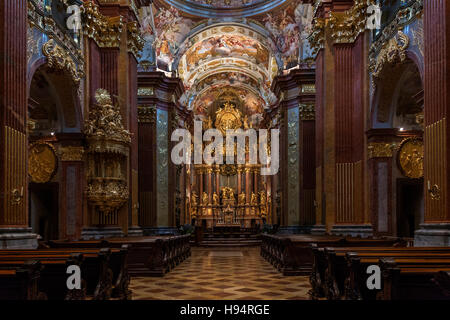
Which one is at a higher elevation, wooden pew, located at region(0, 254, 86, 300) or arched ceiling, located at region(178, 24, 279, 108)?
arched ceiling, located at region(178, 24, 279, 108)

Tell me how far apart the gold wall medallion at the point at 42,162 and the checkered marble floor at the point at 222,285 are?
541 centimetres

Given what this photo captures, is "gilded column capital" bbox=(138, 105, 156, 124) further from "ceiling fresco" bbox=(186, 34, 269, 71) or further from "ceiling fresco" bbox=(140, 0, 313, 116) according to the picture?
"ceiling fresco" bbox=(186, 34, 269, 71)

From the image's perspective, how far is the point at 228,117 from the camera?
36344 mm

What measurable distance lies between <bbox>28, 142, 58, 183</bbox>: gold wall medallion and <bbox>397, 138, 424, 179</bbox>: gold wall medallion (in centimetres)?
1027

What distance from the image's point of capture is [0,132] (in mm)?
7855

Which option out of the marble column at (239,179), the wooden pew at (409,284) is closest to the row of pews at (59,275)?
the wooden pew at (409,284)

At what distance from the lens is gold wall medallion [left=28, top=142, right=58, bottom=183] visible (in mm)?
14773

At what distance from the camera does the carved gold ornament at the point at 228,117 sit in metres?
36.2

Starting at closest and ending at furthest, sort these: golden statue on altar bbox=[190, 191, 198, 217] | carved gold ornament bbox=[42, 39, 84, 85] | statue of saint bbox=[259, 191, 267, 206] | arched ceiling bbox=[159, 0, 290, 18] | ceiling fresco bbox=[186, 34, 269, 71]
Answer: carved gold ornament bbox=[42, 39, 84, 85] → arched ceiling bbox=[159, 0, 290, 18] → ceiling fresco bbox=[186, 34, 269, 71] → statue of saint bbox=[259, 191, 267, 206] → golden statue on altar bbox=[190, 191, 198, 217]

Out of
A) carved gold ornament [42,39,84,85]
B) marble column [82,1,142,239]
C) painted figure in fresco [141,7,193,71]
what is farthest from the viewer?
painted figure in fresco [141,7,193,71]

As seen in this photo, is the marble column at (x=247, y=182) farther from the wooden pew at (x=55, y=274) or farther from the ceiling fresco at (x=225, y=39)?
the wooden pew at (x=55, y=274)

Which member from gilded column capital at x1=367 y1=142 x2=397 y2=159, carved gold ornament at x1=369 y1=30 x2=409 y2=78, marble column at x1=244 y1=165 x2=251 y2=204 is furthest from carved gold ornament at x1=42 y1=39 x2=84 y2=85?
marble column at x1=244 y1=165 x2=251 y2=204

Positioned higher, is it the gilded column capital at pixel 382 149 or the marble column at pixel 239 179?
the gilded column capital at pixel 382 149

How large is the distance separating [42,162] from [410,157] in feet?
36.3
